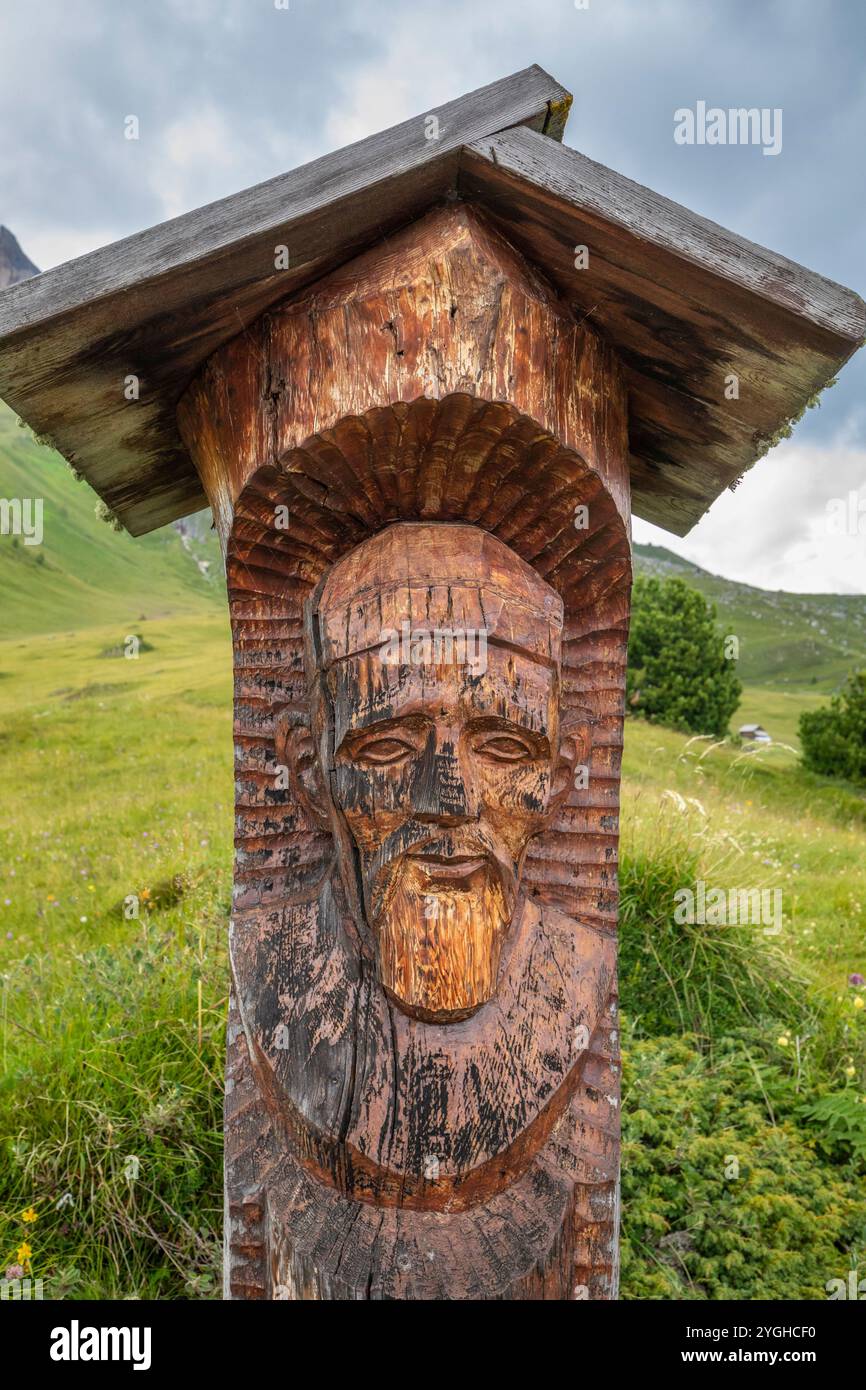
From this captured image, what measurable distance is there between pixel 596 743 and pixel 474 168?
128cm

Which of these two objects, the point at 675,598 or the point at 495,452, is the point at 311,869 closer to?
the point at 495,452

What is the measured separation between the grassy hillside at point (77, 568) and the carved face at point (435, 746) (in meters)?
28.8

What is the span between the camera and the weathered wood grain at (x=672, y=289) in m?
1.70

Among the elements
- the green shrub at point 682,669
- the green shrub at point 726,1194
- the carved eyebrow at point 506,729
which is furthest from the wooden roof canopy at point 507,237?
the green shrub at point 682,669

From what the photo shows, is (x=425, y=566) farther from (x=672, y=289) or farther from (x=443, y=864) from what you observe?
(x=672, y=289)

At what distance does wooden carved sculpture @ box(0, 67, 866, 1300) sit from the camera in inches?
69.0

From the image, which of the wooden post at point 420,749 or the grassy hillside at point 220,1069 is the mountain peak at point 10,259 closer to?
the grassy hillside at point 220,1069

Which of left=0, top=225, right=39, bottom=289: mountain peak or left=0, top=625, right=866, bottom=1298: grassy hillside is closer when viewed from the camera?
left=0, top=625, right=866, bottom=1298: grassy hillside

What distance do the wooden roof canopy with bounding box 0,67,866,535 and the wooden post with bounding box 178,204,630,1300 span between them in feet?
0.25

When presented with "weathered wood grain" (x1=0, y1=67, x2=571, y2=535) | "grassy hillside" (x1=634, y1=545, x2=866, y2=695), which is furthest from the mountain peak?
"weathered wood grain" (x1=0, y1=67, x2=571, y2=535)

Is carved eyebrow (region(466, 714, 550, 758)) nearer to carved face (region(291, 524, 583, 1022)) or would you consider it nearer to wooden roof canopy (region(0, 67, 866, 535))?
carved face (region(291, 524, 583, 1022))
